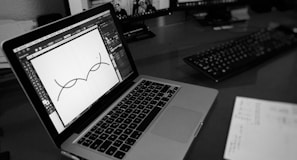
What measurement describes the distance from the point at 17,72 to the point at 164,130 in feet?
1.13

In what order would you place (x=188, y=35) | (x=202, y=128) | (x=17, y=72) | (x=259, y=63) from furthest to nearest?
(x=188, y=35), (x=259, y=63), (x=202, y=128), (x=17, y=72)

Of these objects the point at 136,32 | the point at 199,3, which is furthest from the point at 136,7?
the point at 199,3

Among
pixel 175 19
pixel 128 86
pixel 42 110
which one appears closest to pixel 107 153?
pixel 42 110

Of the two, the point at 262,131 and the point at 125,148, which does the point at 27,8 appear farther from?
the point at 262,131

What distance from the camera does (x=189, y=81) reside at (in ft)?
2.84

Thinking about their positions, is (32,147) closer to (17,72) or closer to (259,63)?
(17,72)

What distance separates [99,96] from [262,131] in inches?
16.7

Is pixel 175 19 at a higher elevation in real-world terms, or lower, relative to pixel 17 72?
lower

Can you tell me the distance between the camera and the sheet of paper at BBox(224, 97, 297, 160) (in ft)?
1.92

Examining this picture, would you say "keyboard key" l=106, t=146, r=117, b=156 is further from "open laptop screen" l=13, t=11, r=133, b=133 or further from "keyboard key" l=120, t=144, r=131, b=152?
"open laptop screen" l=13, t=11, r=133, b=133

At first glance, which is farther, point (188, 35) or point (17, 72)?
point (188, 35)

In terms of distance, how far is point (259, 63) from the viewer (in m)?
0.94

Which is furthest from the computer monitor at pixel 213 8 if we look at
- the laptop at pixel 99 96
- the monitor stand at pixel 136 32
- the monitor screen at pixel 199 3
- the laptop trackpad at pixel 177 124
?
the laptop trackpad at pixel 177 124

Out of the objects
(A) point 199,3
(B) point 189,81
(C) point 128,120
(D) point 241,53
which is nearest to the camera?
(C) point 128,120
